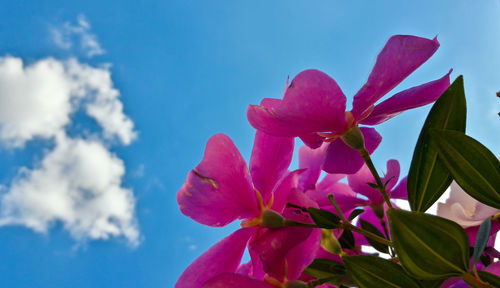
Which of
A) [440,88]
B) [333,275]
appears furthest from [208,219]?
[440,88]

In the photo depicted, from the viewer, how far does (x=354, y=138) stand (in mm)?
461

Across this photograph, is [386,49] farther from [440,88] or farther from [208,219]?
[208,219]

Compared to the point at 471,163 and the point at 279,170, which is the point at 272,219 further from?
the point at 471,163

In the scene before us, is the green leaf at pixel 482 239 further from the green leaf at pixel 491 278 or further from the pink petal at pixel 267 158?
the pink petal at pixel 267 158

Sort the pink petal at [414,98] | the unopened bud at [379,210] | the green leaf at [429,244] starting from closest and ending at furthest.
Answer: the green leaf at [429,244] < the pink petal at [414,98] < the unopened bud at [379,210]

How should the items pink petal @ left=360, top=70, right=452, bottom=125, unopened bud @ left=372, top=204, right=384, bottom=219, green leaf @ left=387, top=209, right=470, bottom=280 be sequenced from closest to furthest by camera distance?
green leaf @ left=387, top=209, right=470, bottom=280
pink petal @ left=360, top=70, right=452, bottom=125
unopened bud @ left=372, top=204, right=384, bottom=219

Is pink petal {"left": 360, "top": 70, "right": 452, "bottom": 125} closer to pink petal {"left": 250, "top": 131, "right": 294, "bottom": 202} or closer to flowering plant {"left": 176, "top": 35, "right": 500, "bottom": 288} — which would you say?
flowering plant {"left": 176, "top": 35, "right": 500, "bottom": 288}

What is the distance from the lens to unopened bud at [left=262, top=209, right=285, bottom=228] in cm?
44

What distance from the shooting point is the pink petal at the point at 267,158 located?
47 centimetres

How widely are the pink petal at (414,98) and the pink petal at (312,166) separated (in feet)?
0.31

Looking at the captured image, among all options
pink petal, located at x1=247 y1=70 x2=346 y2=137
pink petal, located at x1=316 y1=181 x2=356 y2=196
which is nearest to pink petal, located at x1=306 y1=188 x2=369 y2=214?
pink petal, located at x1=316 y1=181 x2=356 y2=196

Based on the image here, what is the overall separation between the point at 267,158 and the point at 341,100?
10 cm

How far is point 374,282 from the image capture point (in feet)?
1.40

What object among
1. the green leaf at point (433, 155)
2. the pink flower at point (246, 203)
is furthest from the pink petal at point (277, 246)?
the green leaf at point (433, 155)
